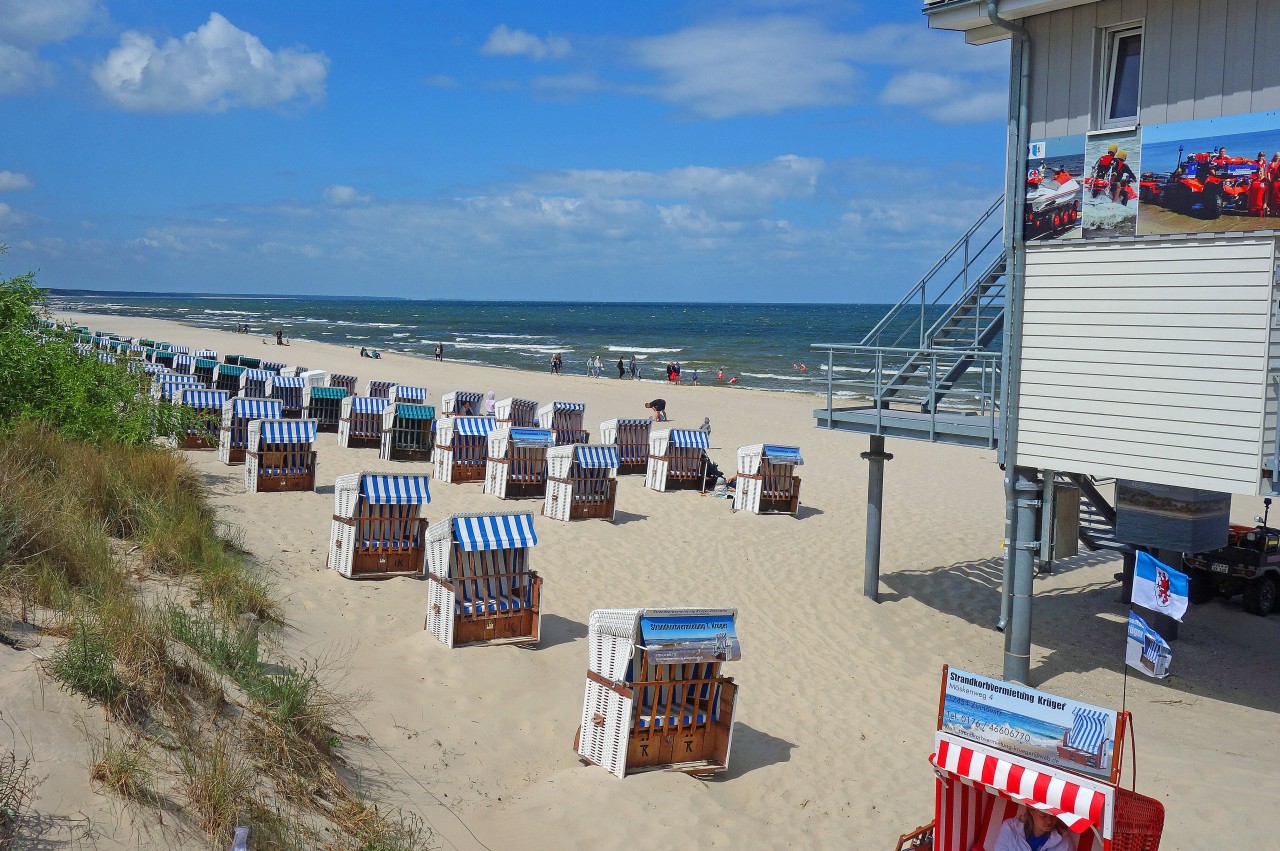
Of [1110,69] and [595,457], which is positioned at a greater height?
[1110,69]

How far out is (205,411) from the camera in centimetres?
1902

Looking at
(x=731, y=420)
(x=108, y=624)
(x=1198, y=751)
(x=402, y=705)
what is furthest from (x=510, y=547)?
(x=731, y=420)

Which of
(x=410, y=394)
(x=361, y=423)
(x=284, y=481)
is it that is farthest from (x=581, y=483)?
(x=410, y=394)

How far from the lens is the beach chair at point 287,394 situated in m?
22.5

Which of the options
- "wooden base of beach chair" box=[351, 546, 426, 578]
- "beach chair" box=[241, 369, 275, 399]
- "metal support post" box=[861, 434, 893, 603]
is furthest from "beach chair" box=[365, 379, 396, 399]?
"metal support post" box=[861, 434, 893, 603]

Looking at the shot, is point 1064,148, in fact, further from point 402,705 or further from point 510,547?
point 402,705

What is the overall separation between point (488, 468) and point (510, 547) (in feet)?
24.4

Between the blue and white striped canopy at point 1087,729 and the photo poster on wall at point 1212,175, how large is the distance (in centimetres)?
556

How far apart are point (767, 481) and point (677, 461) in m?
2.10

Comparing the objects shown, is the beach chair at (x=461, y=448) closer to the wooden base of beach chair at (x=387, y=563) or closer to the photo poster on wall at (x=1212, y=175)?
the wooden base of beach chair at (x=387, y=563)

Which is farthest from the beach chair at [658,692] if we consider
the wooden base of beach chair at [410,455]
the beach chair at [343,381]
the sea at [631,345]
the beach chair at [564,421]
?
the sea at [631,345]

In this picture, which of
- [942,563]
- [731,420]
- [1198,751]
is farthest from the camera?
[731,420]

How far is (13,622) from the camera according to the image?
6.52 metres

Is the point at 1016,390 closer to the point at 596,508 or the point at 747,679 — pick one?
the point at 747,679
